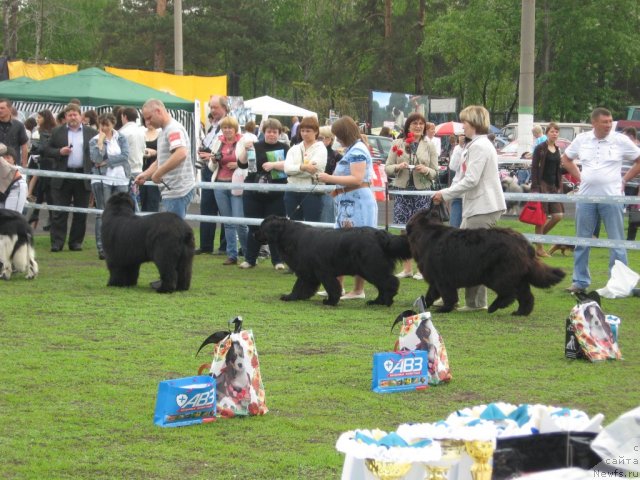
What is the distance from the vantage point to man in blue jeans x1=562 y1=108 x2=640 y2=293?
34.6ft

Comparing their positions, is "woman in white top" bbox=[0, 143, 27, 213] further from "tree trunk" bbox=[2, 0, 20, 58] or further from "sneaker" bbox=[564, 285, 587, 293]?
"tree trunk" bbox=[2, 0, 20, 58]

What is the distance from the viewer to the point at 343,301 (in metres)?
10.4

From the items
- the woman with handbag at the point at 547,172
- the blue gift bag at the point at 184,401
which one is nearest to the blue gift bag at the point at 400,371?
the blue gift bag at the point at 184,401

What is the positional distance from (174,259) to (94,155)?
140 inches

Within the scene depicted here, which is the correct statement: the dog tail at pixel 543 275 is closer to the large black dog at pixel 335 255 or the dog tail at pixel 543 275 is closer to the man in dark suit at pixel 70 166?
the large black dog at pixel 335 255

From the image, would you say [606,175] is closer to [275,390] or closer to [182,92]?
[275,390]

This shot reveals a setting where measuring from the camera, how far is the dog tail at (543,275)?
9.02 m

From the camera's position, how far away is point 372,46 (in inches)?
2239

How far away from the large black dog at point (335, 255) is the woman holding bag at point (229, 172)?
320 cm

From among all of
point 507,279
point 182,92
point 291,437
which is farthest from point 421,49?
point 291,437

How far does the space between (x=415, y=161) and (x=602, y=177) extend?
2.38 metres

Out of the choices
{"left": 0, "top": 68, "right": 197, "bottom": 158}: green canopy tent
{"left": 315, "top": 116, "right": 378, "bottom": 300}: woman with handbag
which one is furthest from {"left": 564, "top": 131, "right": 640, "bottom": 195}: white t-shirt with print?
{"left": 0, "top": 68, "right": 197, "bottom": 158}: green canopy tent

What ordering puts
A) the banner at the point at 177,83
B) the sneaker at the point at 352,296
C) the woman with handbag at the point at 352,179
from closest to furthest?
the woman with handbag at the point at 352,179 < the sneaker at the point at 352,296 < the banner at the point at 177,83

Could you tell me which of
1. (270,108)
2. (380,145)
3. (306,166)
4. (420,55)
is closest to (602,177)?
(306,166)
